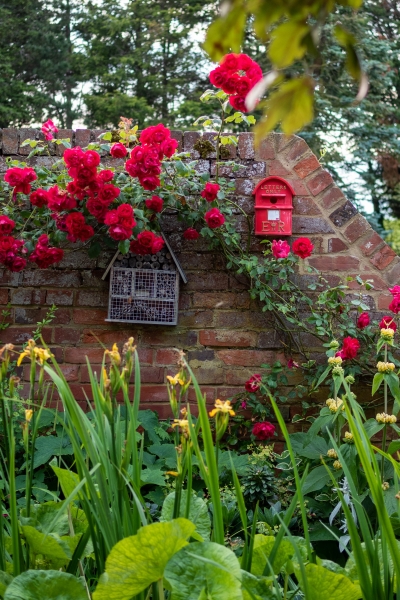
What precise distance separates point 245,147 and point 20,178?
0.98 m

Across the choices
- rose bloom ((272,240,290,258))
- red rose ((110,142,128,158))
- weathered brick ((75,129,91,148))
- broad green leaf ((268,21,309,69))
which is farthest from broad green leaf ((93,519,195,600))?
weathered brick ((75,129,91,148))

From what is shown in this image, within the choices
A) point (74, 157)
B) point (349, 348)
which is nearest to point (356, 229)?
point (349, 348)

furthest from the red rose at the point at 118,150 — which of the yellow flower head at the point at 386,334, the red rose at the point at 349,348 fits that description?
the yellow flower head at the point at 386,334

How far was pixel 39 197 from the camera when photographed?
2795 mm

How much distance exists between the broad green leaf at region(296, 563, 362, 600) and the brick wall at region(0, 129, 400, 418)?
74.4 inches

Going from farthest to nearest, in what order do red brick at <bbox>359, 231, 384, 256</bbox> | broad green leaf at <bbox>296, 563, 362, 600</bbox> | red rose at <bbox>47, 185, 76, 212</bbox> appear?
red brick at <bbox>359, 231, 384, 256</bbox>
red rose at <bbox>47, 185, 76, 212</bbox>
broad green leaf at <bbox>296, 563, 362, 600</bbox>

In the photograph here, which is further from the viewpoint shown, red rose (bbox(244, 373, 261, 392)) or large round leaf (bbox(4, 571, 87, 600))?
red rose (bbox(244, 373, 261, 392))

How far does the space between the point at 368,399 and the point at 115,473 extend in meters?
2.07

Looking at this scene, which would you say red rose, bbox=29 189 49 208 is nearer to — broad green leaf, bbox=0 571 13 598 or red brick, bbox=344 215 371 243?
red brick, bbox=344 215 371 243

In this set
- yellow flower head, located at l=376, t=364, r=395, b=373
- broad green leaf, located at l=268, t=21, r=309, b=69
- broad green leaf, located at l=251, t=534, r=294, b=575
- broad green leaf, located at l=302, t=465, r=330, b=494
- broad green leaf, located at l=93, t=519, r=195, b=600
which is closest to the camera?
broad green leaf, located at l=268, t=21, r=309, b=69

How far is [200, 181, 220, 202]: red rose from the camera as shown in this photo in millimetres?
2801

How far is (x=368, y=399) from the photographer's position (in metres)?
2.93

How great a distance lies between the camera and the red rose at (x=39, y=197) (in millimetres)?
2795

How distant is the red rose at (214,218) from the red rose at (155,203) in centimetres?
20
